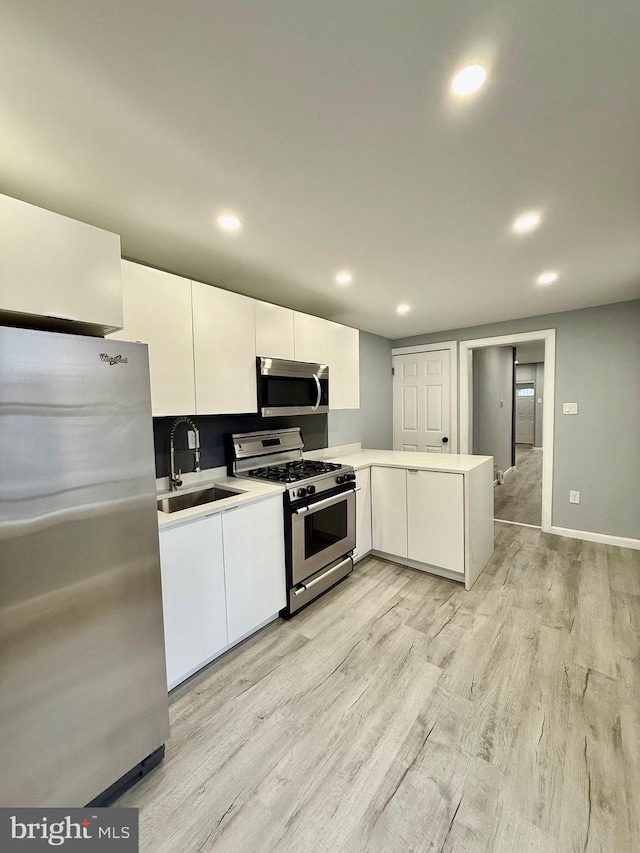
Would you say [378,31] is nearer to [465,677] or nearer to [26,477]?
[26,477]

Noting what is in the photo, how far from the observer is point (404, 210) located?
1.66 meters

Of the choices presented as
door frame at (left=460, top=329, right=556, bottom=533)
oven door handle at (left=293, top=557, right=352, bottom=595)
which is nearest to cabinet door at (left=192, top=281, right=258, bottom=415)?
oven door handle at (left=293, top=557, right=352, bottom=595)

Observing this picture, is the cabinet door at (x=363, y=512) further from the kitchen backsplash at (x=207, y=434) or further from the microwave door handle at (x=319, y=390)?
the kitchen backsplash at (x=207, y=434)

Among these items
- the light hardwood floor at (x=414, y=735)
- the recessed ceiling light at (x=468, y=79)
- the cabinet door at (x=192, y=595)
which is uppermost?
the recessed ceiling light at (x=468, y=79)

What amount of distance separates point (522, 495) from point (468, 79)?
5.44m

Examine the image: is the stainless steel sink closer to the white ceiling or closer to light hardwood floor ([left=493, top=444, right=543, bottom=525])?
the white ceiling

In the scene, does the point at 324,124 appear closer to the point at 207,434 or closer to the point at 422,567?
the point at 207,434

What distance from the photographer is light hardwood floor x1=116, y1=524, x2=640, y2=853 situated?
1.15 metres

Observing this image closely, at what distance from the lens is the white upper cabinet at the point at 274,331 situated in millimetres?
2439

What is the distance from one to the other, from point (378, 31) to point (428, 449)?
13.5 ft

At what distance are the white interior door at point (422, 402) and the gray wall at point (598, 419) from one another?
1.12 m

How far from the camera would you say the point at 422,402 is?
178 inches

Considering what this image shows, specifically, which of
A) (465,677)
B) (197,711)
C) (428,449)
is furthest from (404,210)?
(428,449)

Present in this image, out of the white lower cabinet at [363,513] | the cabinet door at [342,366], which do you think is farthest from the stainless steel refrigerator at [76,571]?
the cabinet door at [342,366]
